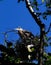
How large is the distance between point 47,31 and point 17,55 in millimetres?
1515

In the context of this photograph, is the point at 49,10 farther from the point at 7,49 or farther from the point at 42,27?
the point at 7,49

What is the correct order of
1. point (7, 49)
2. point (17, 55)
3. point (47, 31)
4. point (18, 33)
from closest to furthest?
point (47, 31), point (7, 49), point (17, 55), point (18, 33)

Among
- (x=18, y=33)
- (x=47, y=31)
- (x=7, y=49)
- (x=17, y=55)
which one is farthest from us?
(x=18, y=33)

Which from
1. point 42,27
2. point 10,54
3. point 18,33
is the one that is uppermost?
point 18,33

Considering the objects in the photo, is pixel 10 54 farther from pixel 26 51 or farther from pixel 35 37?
pixel 35 37

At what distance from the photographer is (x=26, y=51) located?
7.83 m

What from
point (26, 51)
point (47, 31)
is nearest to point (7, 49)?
point (26, 51)

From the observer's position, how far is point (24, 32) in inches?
346

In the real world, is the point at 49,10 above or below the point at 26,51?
above

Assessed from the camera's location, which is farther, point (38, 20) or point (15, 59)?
point (15, 59)

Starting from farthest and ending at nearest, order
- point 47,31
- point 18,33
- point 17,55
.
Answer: point 18,33
point 17,55
point 47,31

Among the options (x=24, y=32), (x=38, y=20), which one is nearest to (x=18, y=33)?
(x=24, y=32)

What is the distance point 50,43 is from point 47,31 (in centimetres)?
142

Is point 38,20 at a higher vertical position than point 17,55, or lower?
higher
